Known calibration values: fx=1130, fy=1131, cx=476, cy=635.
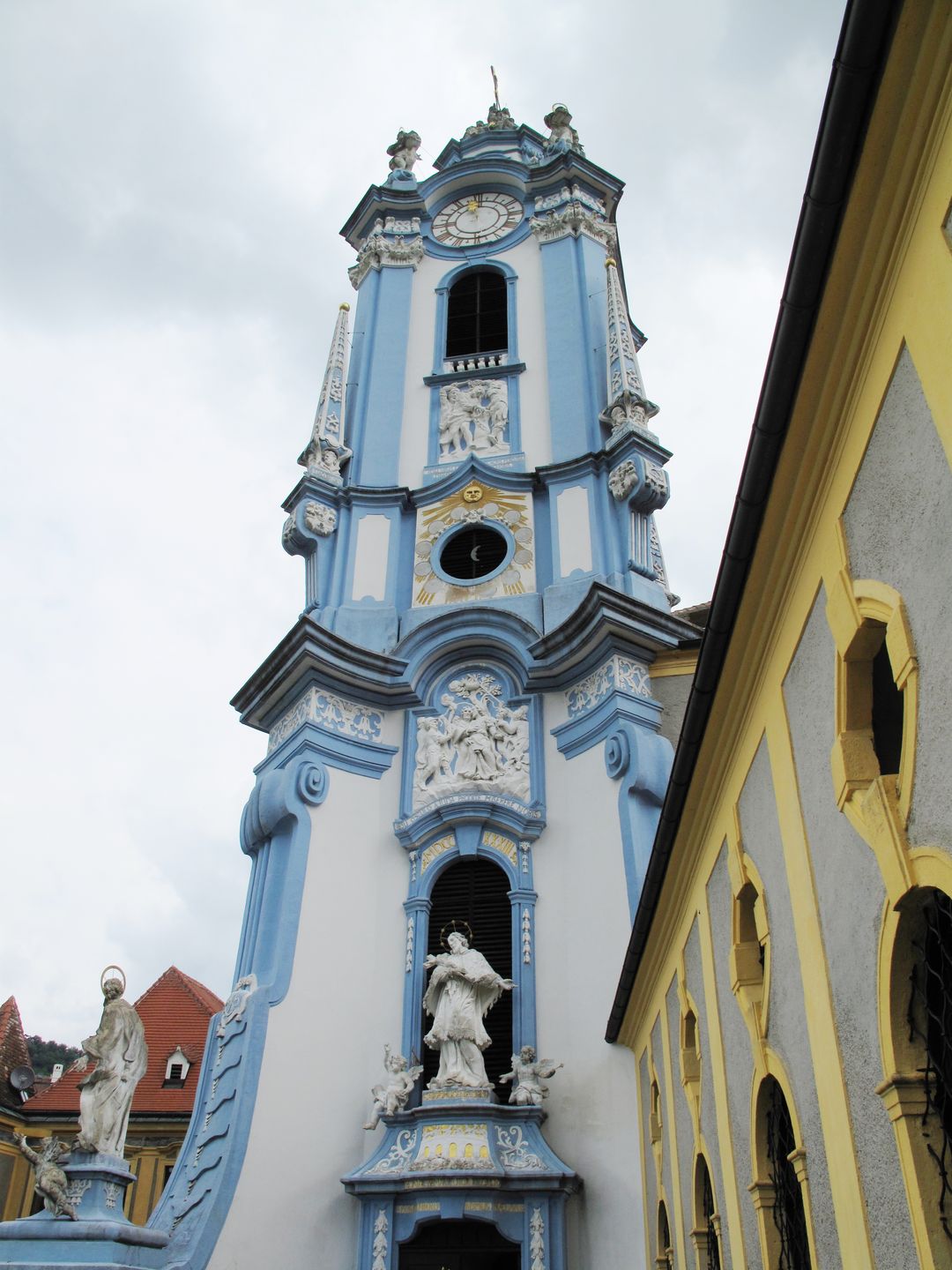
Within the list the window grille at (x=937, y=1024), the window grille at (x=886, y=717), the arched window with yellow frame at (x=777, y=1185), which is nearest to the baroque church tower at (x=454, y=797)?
the arched window with yellow frame at (x=777, y=1185)

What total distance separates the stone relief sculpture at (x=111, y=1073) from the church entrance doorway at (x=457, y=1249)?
3.33 metres

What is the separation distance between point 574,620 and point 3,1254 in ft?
31.9

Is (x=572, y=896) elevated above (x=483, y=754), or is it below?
below

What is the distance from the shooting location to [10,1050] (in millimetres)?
28953

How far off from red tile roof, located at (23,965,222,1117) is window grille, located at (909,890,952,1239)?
22362 millimetres

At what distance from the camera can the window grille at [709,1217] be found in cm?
743

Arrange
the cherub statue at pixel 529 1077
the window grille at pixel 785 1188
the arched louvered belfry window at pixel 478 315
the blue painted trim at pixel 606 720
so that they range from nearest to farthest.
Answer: the window grille at pixel 785 1188 → the cherub statue at pixel 529 1077 → the blue painted trim at pixel 606 720 → the arched louvered belfry window at pixel 478 315

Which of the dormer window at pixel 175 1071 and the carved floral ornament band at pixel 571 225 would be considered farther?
the dormer window at pixel 175 1071

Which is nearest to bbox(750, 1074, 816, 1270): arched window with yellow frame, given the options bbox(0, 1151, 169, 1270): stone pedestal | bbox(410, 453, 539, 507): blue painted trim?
bbox(0, 1151, 169, 1270): stone pedestal

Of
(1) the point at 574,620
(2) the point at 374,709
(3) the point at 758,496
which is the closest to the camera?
(3) the point at 758,496

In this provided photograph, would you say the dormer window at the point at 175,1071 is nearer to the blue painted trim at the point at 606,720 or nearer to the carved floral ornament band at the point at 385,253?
the blue painted trim at the point at 606,720

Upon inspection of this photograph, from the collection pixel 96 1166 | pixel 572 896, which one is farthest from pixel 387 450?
pixel 96 1166

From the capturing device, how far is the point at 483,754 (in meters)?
15.5

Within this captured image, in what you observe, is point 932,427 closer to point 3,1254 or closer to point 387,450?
point 3,1254
